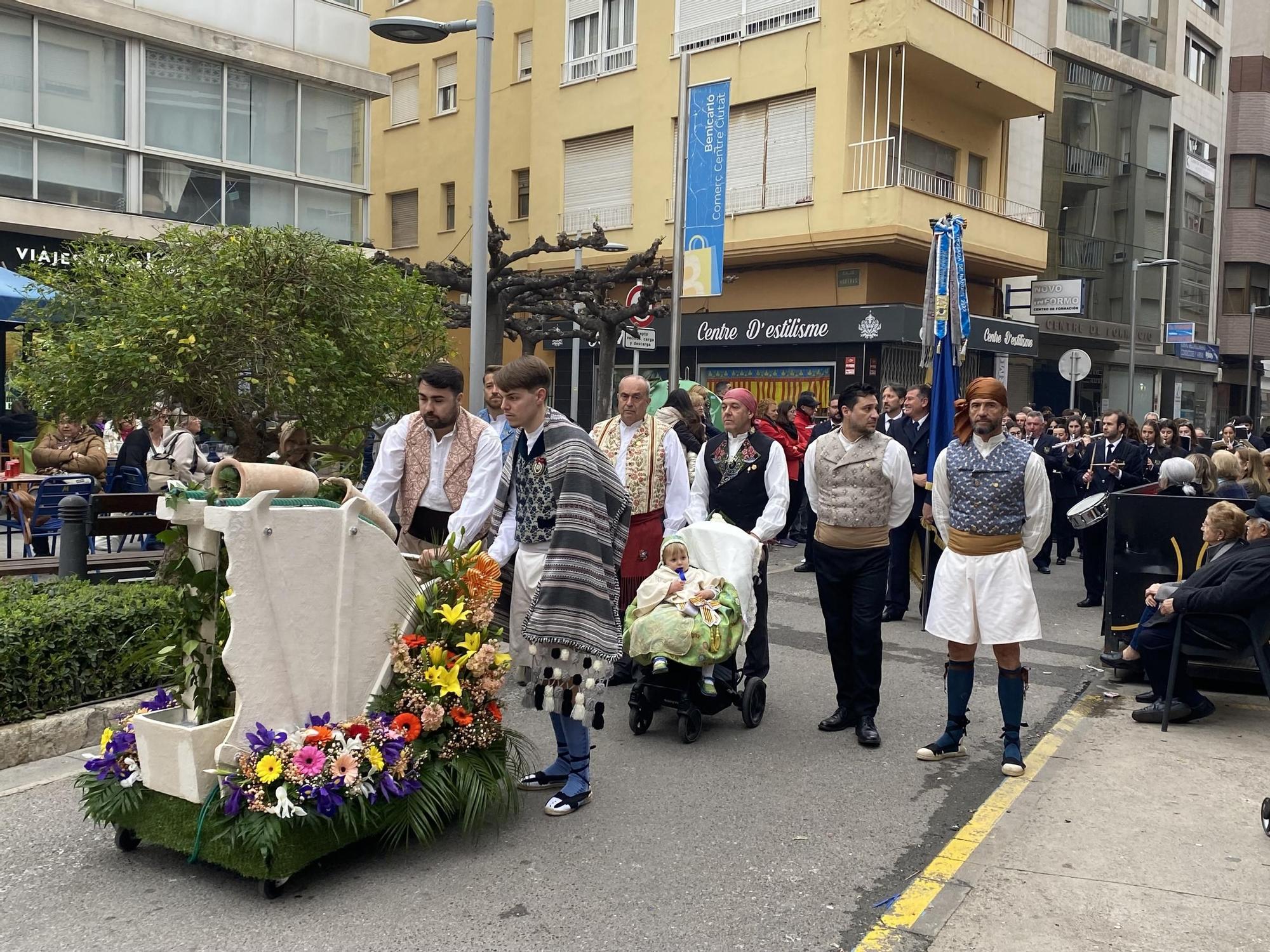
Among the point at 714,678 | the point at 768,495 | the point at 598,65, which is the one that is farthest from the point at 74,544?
the point at 598,65

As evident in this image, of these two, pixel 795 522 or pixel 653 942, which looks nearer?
pixel 653 942

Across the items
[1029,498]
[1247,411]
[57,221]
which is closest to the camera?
[1029,498]

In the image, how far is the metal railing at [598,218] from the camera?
2634 cm

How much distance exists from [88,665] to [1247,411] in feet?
137

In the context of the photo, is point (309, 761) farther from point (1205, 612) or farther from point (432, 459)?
point (1205, 612)

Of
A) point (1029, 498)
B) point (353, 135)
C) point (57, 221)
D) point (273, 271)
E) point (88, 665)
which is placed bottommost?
point (88, 665)

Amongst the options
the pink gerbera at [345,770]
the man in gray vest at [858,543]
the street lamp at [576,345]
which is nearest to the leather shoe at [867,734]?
the man in gray vest at [858,543]

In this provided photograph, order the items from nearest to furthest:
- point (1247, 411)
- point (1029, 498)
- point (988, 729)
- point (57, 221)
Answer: point (1029, 498), point (988, 729), point (57, 221), point (1247, 411)

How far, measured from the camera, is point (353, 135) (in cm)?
2103

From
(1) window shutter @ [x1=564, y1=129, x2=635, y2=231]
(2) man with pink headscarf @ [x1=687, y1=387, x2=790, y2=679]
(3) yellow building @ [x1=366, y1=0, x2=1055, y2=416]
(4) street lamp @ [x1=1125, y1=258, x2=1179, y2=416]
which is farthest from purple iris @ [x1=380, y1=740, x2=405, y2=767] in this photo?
(4) street lamp @ [x1=1125, y1=258, x2=1179, y2=416]

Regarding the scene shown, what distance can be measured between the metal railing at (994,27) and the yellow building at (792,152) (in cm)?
7

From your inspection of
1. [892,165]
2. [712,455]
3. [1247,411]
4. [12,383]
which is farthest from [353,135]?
[1247,411]

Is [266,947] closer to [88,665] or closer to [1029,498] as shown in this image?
[88,665]

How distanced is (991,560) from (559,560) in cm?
240
